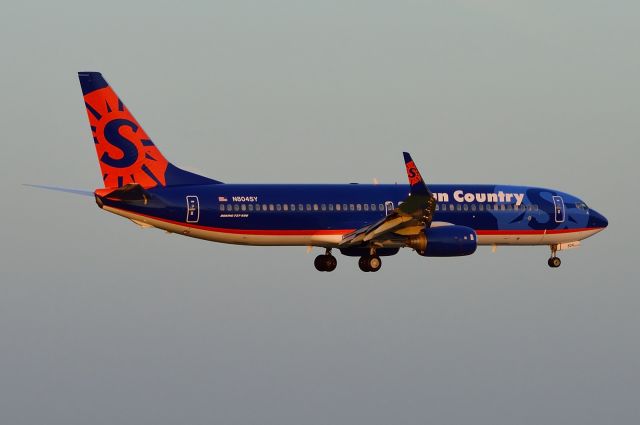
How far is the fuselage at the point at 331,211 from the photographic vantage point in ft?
180

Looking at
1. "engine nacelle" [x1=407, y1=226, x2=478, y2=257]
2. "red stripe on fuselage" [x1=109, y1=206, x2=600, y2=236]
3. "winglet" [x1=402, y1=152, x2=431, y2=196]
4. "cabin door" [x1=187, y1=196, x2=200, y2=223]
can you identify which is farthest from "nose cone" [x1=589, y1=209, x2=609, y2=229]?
"cabin door" [x1=187, y1=196, x2=200, y2=223]

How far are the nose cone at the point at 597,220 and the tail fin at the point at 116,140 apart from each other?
21552mm

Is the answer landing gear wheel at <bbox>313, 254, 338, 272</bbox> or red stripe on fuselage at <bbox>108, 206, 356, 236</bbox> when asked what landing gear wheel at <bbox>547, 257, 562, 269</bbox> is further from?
red stripe on fuselage at <bbox>108, 206, 356, 236</bbox>

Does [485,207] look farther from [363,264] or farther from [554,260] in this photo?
[363,264]

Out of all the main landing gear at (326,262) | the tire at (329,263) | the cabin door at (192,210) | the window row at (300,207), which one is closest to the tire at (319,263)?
the main landing gear at (326,262)

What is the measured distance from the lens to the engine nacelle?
2183 inches

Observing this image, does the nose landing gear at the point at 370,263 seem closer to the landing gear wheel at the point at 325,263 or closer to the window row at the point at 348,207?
the landing gear wheel at the point at 325,263

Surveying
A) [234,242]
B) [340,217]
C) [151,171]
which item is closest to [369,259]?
[340,217]

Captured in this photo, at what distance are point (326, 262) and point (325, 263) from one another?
6 cm

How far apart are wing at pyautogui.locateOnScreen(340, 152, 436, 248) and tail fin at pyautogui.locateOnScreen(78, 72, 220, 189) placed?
345 inches

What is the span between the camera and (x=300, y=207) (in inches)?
2251

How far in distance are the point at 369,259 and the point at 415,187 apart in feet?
24.6

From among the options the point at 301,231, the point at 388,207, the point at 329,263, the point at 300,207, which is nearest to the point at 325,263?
the point at 329,263

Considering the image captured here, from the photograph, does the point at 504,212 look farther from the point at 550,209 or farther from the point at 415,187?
the point at 415,187
